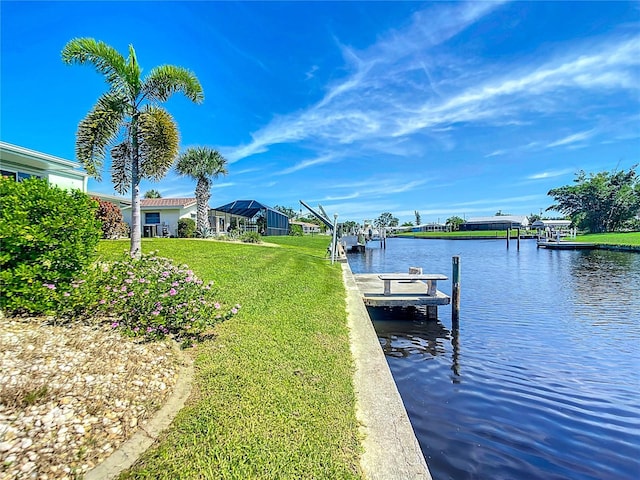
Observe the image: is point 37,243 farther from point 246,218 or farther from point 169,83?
point 246,218

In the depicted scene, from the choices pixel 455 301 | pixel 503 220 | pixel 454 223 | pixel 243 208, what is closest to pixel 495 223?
pixel 503 220

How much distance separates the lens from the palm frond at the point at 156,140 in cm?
1129

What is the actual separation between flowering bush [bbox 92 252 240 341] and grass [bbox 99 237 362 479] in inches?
16.9

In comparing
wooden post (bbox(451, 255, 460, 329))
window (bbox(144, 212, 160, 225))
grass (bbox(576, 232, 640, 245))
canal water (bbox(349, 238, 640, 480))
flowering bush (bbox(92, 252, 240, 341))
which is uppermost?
window (bbox(144, 212, 160, 225))

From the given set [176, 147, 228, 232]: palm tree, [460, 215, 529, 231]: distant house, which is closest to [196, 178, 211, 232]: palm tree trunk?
[176, 147, 228, 232]: palm tree

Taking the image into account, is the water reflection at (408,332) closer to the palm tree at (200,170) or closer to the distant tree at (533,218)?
the palm tree at (200,170)

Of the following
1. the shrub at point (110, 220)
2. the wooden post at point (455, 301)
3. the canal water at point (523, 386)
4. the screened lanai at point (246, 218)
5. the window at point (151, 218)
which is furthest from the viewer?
the screened lanai at point (246, 218)

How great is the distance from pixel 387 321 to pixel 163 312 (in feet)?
25.6

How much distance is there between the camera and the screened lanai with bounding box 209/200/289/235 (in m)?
36.3

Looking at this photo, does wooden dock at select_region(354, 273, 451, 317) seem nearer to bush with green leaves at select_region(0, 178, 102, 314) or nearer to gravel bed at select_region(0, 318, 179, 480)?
gravel bed at select_region(0, 318, 179, 480)

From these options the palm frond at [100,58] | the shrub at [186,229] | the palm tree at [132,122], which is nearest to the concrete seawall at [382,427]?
the palm tree at [132,122]

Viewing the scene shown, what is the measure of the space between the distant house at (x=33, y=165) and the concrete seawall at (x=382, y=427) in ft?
38.7

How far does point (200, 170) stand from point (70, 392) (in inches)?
1059

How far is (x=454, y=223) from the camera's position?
12112 cm
